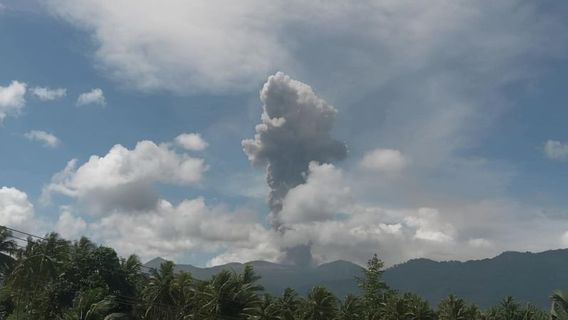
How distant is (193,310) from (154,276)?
33.4 feet

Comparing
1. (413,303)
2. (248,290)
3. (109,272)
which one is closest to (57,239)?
(109,272)

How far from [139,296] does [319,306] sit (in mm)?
26981

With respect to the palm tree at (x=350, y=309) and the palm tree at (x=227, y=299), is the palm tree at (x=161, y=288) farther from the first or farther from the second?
the palm tree at (x=350, y=309)

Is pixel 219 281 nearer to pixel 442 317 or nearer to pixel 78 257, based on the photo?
pixel 78 257

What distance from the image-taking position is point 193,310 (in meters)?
72.1

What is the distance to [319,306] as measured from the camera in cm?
7538

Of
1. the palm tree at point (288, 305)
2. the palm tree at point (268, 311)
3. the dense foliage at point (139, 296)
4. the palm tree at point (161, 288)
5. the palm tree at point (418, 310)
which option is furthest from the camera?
the palm tree at point (418, 310)

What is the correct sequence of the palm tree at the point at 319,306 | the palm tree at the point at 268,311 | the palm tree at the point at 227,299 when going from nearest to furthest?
the palm tree at the point at 227,299 → the palm tree at the point at 268,311 → the palm tree at the point at 319,306

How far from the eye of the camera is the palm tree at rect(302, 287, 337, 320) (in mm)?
74688

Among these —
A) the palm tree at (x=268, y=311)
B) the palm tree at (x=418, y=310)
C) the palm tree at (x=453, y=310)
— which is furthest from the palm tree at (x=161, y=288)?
the palm tree at (x=453, y=310)

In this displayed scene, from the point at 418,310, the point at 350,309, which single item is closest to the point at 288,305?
the point at 350,309

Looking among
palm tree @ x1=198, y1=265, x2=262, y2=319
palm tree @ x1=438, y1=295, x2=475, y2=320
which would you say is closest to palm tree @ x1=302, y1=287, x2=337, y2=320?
palm tree @ x1=198, y1=265, x2=262, y2=319

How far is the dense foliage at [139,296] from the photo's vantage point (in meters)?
67.1

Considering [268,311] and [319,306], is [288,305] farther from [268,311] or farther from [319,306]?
[268,311]
